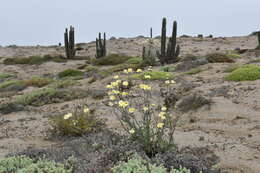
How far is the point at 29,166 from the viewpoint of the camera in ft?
11.7

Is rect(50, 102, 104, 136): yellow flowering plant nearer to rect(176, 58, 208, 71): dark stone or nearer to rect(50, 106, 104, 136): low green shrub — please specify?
rect(50, 106, 104, 136): low green shrub

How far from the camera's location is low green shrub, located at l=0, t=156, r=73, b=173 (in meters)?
3.51

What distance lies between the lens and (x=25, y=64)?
2431 centimetres

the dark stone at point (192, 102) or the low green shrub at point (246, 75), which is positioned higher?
the low green shrub at point (246, 75)

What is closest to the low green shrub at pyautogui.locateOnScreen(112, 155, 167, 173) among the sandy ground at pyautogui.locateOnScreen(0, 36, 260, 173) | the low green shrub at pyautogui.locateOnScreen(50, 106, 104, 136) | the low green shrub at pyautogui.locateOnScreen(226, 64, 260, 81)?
the sandy ground at pyautogui.locateOnScreen(0, 36, 260, 173)

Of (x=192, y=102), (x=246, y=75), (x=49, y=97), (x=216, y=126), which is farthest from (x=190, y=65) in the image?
(x=216, y=126)

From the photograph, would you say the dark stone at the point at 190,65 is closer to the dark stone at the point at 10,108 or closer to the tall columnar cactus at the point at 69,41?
the dark stone at the point at 10,108

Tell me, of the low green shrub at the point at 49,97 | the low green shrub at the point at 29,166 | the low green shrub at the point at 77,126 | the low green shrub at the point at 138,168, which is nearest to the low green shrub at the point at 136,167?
the low green shrub at the point at 138,168

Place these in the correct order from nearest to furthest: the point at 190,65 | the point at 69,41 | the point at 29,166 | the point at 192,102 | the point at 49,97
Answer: the point at 29,166 < the point at 192,102 < the point at 49,97 < the point at 190,65 < the point at 69,41

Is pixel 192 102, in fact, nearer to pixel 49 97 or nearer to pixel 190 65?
pixel 49 97

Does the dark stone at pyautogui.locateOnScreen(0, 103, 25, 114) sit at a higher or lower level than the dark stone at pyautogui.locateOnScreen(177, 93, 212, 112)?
lower

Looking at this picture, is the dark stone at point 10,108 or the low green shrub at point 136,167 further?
the dark stone at point 10,108

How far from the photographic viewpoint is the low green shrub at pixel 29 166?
3508mm

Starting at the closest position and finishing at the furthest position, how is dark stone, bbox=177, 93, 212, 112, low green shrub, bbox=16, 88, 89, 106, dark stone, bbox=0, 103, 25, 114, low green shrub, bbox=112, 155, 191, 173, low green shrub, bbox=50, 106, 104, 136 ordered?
low green shrub, bbox=112, 155, 191, 173 < low green shrub, bbox=50, 106, 104, 136 < dark stone, bbox=177, 93, 212, 112 < dark stone, bbox=0, 103, 25, 114 < low green shrub, bbox=16, 88, 89, 106
